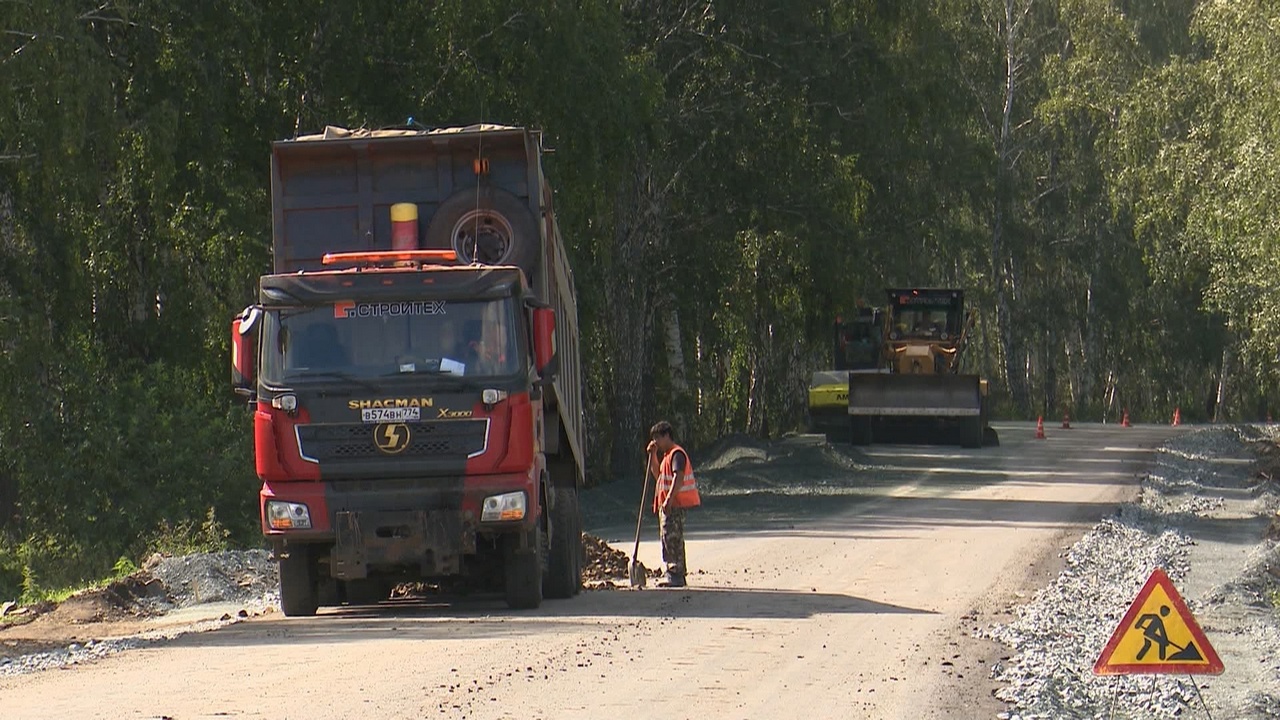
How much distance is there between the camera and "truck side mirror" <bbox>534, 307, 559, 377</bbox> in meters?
13.7

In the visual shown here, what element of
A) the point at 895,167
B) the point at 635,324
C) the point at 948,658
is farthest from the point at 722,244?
the point at 948,658

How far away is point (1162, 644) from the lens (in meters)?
9.12

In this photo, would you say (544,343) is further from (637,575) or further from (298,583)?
(637,575)

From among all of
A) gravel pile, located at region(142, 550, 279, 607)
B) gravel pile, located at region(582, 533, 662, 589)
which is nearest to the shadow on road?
gravel pile, located at region(582, 533, 662, 589)

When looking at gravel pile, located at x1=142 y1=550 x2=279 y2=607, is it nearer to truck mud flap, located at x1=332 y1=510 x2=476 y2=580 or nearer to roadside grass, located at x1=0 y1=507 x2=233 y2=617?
roadside grass, located at x1=0 y1=507 x2=233 y2=617

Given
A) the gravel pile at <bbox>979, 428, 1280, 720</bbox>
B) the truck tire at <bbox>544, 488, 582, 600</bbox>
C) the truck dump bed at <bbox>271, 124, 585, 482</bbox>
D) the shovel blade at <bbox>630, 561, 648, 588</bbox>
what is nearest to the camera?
the gravel pile at <bbox>979, 428, 1280, 720</bbox>

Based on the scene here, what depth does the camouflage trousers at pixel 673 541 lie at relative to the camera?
1642 cm

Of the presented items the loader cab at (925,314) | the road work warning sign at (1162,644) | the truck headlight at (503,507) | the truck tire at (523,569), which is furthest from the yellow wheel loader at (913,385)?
the road work warning sign at (1162,644)

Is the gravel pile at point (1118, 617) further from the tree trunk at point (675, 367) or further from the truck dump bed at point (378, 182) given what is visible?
the tree trunk at point (675, 367)

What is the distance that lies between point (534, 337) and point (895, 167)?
26428 mm

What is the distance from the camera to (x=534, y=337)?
45.1 feet

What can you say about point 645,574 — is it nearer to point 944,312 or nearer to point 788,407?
point 944,312

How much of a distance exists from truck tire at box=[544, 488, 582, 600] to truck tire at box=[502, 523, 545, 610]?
785 millimetres

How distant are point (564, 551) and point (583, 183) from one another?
11154 mm
